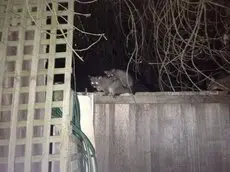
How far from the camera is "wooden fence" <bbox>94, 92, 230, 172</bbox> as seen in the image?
297cm

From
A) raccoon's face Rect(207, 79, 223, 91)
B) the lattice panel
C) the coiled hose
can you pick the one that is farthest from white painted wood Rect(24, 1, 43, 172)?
raccoon's face Rect(207, 79, 223, 91)

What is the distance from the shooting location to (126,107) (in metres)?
3.08

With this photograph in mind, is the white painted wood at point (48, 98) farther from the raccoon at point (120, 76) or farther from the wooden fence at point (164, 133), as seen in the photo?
the raccoon at point (120, 76)

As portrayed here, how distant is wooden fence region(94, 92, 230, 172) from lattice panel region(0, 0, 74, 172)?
0.75m

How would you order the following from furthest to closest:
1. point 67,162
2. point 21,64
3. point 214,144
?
point 214,144, point 21,64, point 67,162

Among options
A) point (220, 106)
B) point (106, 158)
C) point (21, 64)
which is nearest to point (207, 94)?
point (220, 106)

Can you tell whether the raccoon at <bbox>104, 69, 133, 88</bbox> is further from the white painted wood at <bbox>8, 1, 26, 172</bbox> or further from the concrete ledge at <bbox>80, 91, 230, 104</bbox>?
the white painted wood at <bbox>8, 1, 26, 172</bbox>

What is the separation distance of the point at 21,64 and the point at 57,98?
324 millimetres

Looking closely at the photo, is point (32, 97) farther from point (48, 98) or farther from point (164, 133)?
point (164, 133)

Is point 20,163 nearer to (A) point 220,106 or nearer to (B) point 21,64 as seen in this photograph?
(B) point 21,64

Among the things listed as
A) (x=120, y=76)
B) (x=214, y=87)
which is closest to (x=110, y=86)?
(x=120, y=76)

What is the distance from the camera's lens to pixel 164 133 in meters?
3.03

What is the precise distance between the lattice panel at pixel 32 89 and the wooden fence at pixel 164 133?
2.45 feet

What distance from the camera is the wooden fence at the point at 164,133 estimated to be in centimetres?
297
